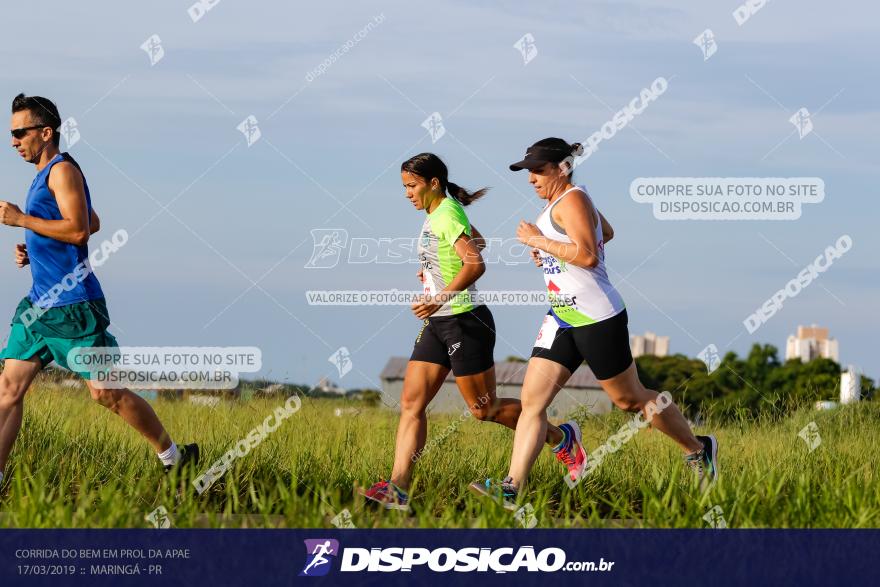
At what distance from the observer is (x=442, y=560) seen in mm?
5598

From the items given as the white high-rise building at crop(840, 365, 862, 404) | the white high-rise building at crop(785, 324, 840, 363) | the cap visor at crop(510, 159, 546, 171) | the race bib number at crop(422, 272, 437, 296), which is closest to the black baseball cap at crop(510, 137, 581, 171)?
the cap visor at crop(510, 159, 546, 171)

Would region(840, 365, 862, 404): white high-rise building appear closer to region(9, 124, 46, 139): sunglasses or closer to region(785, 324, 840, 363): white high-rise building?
region(9, 124, 46, 139): sunglasses

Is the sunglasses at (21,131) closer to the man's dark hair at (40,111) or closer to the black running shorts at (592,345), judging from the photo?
the man's dark hair at (40,111)

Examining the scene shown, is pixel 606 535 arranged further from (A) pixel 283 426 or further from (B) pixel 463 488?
(A) pixel 283 426

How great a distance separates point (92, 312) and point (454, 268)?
216 cm

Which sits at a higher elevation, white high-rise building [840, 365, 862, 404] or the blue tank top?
white high-rise building [840, 365, 862, 404]

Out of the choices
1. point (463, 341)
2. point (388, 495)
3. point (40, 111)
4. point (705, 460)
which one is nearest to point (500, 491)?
point (388, 495)

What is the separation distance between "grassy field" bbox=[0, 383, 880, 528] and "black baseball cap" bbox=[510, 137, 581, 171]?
6.42ft

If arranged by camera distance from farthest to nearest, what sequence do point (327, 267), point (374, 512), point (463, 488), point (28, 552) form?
point (327, 267) → point (463, 488) → point (374, 512) → point (28, 552)

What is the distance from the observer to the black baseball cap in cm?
685

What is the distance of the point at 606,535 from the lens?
5883mm

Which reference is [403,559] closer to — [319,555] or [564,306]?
[319,555]

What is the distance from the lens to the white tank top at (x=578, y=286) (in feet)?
22.2

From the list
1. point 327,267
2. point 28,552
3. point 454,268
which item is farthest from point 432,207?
point 28,552
